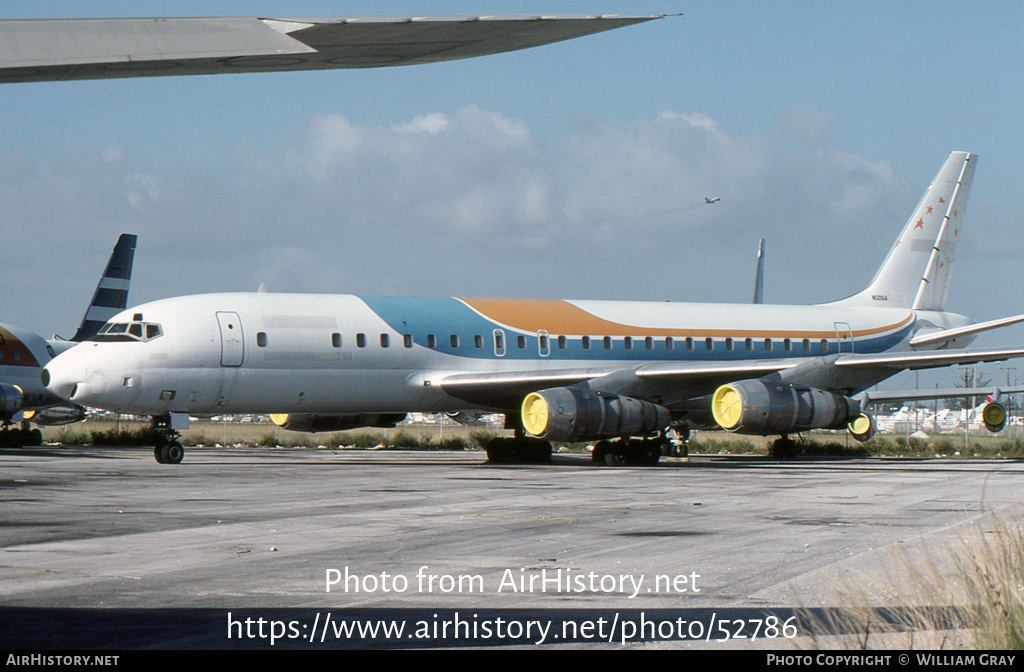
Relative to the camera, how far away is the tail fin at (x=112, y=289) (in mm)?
46750

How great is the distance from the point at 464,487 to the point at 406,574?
939cm

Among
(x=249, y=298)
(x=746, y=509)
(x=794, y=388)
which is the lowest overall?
(x=746, y=509)

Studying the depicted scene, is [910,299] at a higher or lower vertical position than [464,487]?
higher

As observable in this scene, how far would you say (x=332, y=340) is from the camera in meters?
24.4

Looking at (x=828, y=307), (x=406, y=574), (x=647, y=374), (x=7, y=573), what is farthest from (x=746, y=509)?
(x=828, y=307)

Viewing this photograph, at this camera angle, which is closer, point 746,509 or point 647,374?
point 746,509

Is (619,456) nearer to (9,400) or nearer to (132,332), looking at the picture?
(132,332)

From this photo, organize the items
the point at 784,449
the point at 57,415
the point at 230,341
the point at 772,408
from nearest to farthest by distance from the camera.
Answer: the point at 230,341, the point at 772,408, the point at 784,449, the point at 57,415

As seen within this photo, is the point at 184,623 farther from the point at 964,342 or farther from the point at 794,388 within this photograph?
the point at 964,342

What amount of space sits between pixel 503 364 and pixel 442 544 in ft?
55.2

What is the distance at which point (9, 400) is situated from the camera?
1271 inches

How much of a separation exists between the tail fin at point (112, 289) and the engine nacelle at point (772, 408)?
31.3 metres

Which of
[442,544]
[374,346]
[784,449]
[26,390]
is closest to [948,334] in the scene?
[784,449]

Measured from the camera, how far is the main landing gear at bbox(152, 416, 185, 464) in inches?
925
